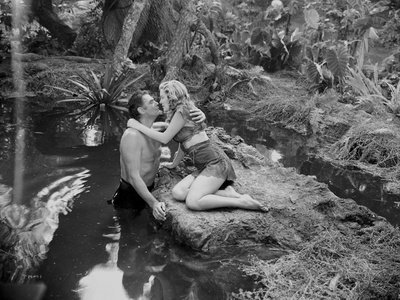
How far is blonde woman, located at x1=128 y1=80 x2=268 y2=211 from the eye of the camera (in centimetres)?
376

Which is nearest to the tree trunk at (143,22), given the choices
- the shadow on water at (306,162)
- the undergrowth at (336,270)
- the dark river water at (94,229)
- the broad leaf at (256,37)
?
the broad leaf at (256,37)

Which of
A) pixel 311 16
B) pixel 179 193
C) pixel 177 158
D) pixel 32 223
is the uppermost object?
pixel 311 16

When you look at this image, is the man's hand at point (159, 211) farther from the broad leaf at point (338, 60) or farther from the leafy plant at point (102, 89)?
the broad leaf at point (338, 60)

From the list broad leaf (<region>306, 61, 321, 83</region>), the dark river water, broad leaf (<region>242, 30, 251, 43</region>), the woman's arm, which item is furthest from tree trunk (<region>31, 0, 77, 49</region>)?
the woman's arm

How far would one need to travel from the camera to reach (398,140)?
6285 mm

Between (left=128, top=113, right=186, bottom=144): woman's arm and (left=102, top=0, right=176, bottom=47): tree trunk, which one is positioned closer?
(left=128, top=113, right=186, bottom=144): woman's arm

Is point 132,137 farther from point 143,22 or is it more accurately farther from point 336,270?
point 143,22

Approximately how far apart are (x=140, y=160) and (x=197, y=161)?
1.75 ft

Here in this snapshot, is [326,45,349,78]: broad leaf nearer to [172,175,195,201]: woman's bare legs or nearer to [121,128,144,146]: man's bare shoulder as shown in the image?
[172,175,195,201]: woman's bare legs

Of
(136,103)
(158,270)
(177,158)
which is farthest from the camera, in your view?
(177,158)

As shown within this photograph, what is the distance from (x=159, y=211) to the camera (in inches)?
147

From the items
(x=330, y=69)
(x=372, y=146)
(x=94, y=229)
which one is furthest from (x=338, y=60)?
(x=94, y=229)

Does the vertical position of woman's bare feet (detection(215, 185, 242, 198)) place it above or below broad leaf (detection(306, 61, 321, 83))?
below

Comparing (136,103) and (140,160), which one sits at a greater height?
(136,103)
